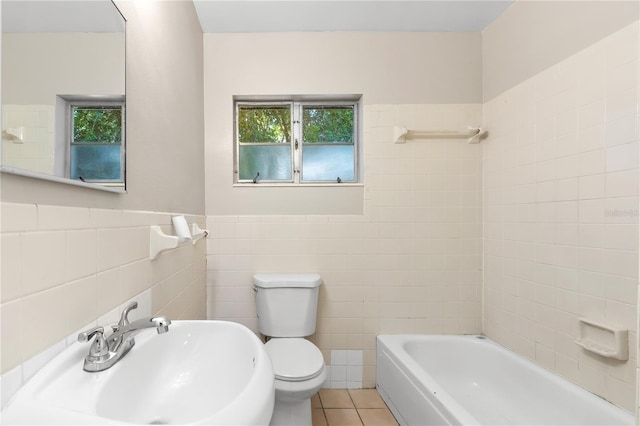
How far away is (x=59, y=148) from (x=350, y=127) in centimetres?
180

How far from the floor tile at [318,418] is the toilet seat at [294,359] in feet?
1.39

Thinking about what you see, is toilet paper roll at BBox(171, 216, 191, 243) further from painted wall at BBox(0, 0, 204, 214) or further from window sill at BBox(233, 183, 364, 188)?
window sill at BBox(233, 183, 364, 188)

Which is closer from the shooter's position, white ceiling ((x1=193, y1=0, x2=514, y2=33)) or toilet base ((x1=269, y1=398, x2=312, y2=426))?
toilet base ((x1=269, y1=398, x2=312, y2=426))

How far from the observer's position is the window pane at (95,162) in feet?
2.56

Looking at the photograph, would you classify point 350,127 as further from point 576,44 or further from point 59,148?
point 59,148

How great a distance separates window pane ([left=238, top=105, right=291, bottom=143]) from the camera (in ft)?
7.27

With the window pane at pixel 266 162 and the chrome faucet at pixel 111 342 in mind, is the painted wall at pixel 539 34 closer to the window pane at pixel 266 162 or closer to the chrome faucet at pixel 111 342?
the window pane at pixel 266 162

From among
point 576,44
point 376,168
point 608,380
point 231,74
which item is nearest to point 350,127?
point 376,168

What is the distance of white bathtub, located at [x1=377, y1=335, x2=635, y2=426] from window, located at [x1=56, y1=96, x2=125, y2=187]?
1.54 metres

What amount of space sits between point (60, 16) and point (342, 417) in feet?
7.00

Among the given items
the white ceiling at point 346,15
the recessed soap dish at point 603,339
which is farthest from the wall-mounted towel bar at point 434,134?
the recessed soap dish at point 603,339

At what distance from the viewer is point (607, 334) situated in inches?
51.3

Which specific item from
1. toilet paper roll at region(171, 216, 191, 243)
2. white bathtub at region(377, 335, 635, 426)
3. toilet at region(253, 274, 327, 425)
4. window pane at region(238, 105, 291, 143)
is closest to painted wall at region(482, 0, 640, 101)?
window pane at region(238, 105, 291, 143)

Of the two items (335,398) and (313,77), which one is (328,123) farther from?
(335,398)
